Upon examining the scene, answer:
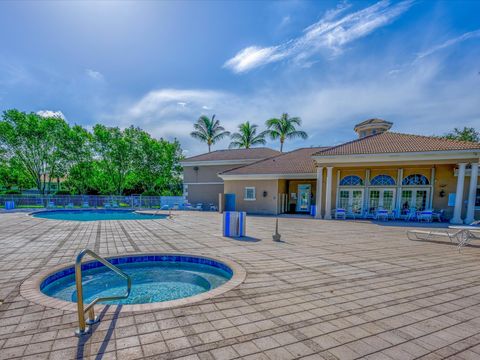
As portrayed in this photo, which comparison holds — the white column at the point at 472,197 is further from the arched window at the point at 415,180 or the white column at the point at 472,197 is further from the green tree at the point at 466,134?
the green tree at the point at 466,134

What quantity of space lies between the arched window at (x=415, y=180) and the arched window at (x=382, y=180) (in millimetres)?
762

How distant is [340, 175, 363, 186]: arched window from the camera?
16.8 metres

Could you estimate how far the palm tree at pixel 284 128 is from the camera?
29641 millimetres

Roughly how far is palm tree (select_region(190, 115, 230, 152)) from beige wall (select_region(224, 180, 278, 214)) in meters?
12.9

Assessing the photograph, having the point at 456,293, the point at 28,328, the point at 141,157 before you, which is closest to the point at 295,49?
the point at 456,293

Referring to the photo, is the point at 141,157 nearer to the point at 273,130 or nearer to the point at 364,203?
the point at 273,130

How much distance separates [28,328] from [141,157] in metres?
30.0

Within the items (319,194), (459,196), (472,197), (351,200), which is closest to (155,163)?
(319,194)

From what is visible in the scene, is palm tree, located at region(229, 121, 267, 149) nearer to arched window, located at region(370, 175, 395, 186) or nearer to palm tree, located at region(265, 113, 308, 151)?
palm tree, located at region(265, 113, 308, 151)

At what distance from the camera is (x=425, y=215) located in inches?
579

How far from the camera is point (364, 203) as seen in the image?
54.7 ft

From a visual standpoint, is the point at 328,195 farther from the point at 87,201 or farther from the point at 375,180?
the point at 87,201

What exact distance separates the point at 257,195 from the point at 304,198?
13.4ft

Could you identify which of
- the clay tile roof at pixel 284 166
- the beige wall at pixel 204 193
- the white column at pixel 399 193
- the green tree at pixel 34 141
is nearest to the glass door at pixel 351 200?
the white column at pixel 399 193
